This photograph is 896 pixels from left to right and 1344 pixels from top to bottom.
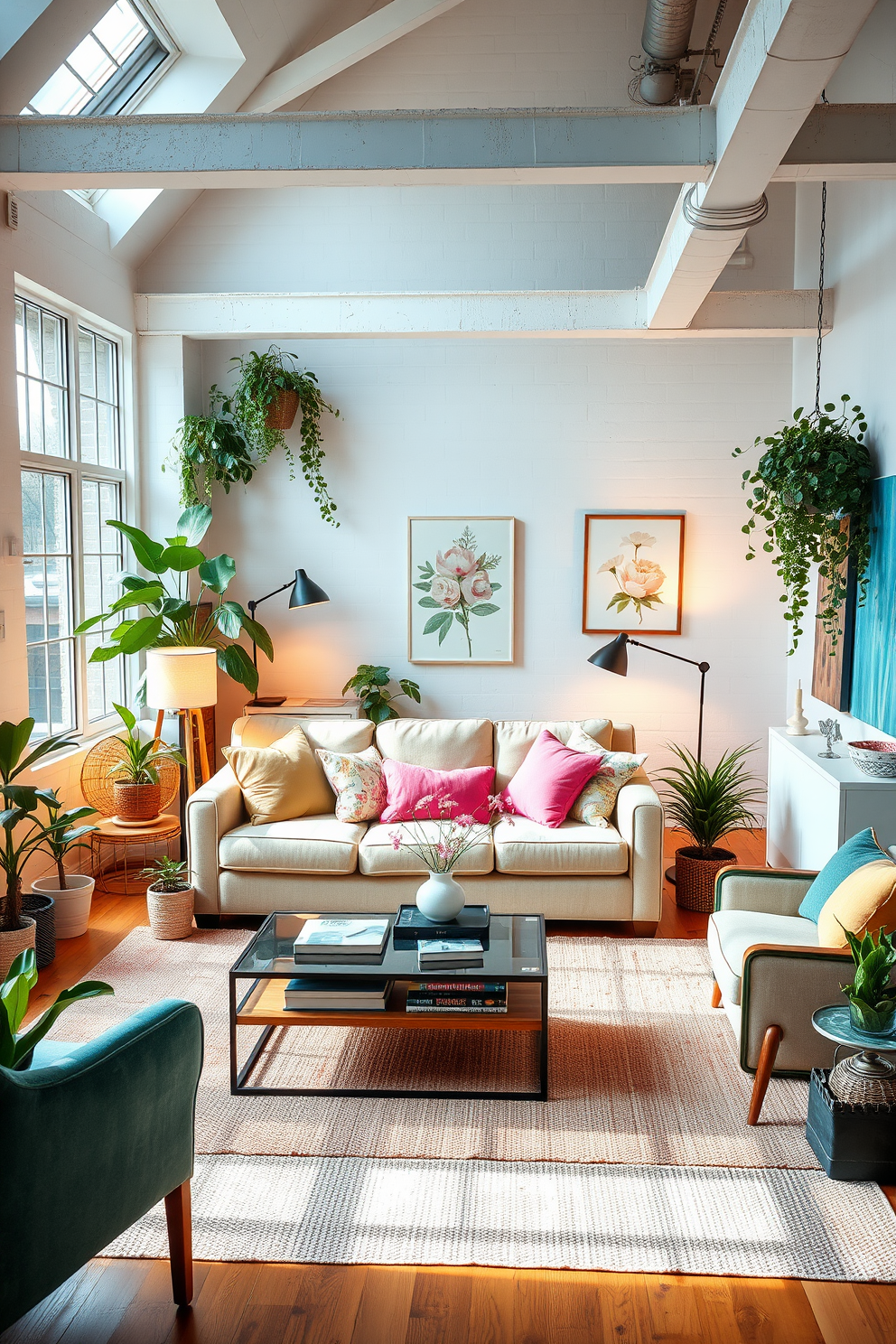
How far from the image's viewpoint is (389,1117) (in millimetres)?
2982

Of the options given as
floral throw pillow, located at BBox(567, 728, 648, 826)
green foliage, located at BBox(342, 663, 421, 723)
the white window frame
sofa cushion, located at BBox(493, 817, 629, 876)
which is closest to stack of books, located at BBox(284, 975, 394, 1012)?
sofa cushion, located at BBox(493, 817, 629, 876)

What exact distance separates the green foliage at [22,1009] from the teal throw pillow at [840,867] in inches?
86.1

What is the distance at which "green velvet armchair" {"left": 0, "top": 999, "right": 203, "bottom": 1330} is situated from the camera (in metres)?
1.78

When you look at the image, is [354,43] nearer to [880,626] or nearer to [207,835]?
[880,626]

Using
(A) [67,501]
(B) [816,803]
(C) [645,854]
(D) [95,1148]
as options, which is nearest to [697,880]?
(C) [645,854]

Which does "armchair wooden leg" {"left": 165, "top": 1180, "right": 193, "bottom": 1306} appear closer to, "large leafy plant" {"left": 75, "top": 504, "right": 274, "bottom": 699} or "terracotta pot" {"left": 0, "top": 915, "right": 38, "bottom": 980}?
"terracotta pot" {"left": 0, "top": 915, "right": 38, "bottom": 980}

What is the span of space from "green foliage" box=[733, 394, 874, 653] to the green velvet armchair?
3305 mm

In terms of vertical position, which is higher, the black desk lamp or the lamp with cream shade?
the black desk lamp

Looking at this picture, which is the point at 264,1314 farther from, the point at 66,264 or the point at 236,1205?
the point at 66,264

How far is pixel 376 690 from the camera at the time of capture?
240 inches

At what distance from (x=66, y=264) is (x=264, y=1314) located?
4.38m

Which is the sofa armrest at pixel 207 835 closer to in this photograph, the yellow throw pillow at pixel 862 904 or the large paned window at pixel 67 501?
the large paned window at pixel 67 501

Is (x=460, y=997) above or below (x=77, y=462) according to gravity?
below

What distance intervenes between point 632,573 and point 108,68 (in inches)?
144
